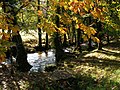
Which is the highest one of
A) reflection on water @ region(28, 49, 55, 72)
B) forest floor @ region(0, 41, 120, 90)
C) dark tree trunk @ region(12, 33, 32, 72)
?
dark tree trunk @ region(12, 33, 32, 72)

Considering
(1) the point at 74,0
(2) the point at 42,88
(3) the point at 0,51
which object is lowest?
(2) the point at 42,88

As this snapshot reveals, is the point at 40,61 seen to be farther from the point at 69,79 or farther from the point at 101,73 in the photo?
the point at 69,79

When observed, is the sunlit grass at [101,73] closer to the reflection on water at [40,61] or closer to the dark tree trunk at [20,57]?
the dark tree trunk at [20,57]

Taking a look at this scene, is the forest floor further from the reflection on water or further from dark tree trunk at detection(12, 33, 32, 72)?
the reflection on water

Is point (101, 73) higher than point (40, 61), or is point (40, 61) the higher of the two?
point (101, 73)

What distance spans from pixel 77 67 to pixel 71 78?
12.7 feet

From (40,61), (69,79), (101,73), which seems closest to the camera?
(69,79)

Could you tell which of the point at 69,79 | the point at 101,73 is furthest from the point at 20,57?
the point at 101,73

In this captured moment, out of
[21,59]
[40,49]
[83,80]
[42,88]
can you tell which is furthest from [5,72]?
[40,49]

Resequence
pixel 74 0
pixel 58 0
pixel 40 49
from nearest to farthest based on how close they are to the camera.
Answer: pixel 74 0, pixel 58 0, pixel 40 49

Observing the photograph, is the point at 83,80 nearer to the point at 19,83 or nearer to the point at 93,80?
the point at 93,80

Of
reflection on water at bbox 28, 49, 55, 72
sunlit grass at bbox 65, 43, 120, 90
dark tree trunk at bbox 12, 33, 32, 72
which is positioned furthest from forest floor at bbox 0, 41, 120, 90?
reflection on water at bbox 28, 49, 55, 72

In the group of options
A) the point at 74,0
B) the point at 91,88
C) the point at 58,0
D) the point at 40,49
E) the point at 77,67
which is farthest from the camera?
the point at 40,49

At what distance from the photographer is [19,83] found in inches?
647
